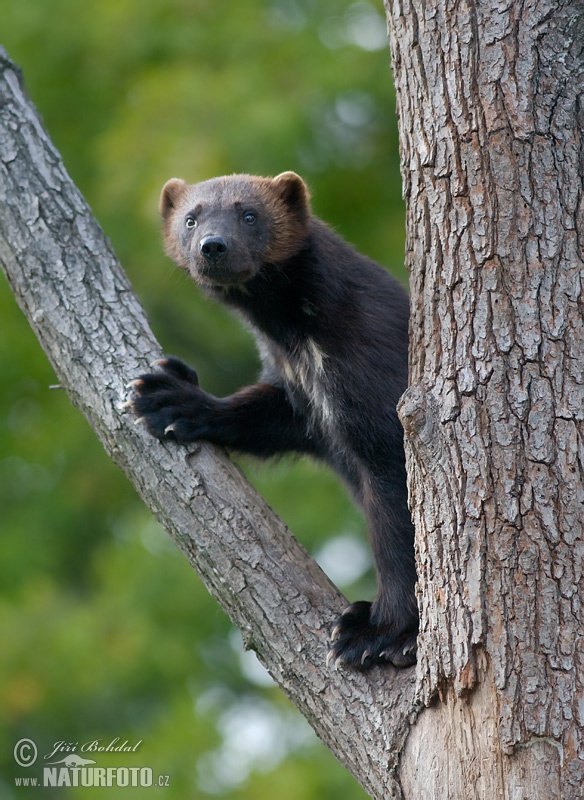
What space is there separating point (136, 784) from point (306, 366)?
4.87 meters

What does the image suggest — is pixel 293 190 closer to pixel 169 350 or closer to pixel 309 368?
pixel 309 368

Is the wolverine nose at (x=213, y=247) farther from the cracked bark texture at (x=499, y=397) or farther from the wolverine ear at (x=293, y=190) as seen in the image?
the cracked bark texture at (x=499, y=397)

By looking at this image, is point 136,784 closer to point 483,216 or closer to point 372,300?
point 372,300

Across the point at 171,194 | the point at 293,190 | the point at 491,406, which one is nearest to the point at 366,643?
the point at 491,406

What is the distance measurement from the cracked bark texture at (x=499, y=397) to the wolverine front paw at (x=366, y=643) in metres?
0.51

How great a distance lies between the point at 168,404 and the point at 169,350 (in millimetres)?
7239

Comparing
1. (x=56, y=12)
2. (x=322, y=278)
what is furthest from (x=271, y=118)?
(x=322, y=278)

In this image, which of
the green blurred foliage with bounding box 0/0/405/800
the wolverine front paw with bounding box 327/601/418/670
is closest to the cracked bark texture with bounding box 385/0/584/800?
the wolverine front paw with bounding box 327/601/418/670

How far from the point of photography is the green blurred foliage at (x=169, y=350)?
10086mm

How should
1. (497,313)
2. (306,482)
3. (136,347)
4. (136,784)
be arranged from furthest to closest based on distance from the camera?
(306,482), (136,784), (136,347), (497,313)

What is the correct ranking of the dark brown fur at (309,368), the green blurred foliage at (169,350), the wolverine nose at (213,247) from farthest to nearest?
the green blurred foliage at (169,350)
the wolverine nose at (213,247)
the dark brown fur at (309,368)

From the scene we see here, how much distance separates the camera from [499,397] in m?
3.63

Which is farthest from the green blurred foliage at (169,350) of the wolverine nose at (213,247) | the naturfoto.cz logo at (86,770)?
the wolverine nose at (213,247)

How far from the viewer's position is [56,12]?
38.7 ft
